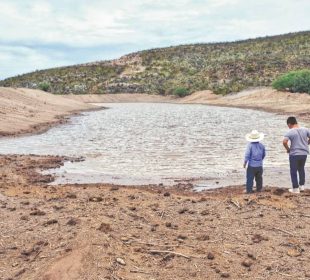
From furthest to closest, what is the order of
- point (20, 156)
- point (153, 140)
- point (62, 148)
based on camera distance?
point (153, 140)
point (62, 148)
point (20, 156)

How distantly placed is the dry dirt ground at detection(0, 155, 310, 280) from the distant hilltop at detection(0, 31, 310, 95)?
70.8 metres

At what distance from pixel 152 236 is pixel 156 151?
46.9 ft

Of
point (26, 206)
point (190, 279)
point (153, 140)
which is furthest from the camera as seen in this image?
point (153, 140)

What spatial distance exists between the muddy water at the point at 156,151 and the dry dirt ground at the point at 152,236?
154 inches

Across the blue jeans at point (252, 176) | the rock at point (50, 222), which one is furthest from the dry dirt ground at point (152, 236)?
the blue jeans at point (252, 176)

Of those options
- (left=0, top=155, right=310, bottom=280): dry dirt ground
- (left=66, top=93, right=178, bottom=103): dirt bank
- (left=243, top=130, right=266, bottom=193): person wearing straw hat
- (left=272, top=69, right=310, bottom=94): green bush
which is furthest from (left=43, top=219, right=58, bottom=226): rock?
(left=66, top=93, right=178, bottom=103): dirt bank

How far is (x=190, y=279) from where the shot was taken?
Result: 24.7 ft

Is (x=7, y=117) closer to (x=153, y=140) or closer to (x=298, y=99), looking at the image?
(x=153, y=140)

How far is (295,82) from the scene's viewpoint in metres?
67.9

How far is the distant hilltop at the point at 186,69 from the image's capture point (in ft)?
325

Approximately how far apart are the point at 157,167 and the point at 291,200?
754 cm

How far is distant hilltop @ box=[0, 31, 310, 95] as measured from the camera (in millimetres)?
99062

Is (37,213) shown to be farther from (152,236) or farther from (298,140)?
(298,140)

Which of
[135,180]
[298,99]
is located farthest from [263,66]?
[135,180]
